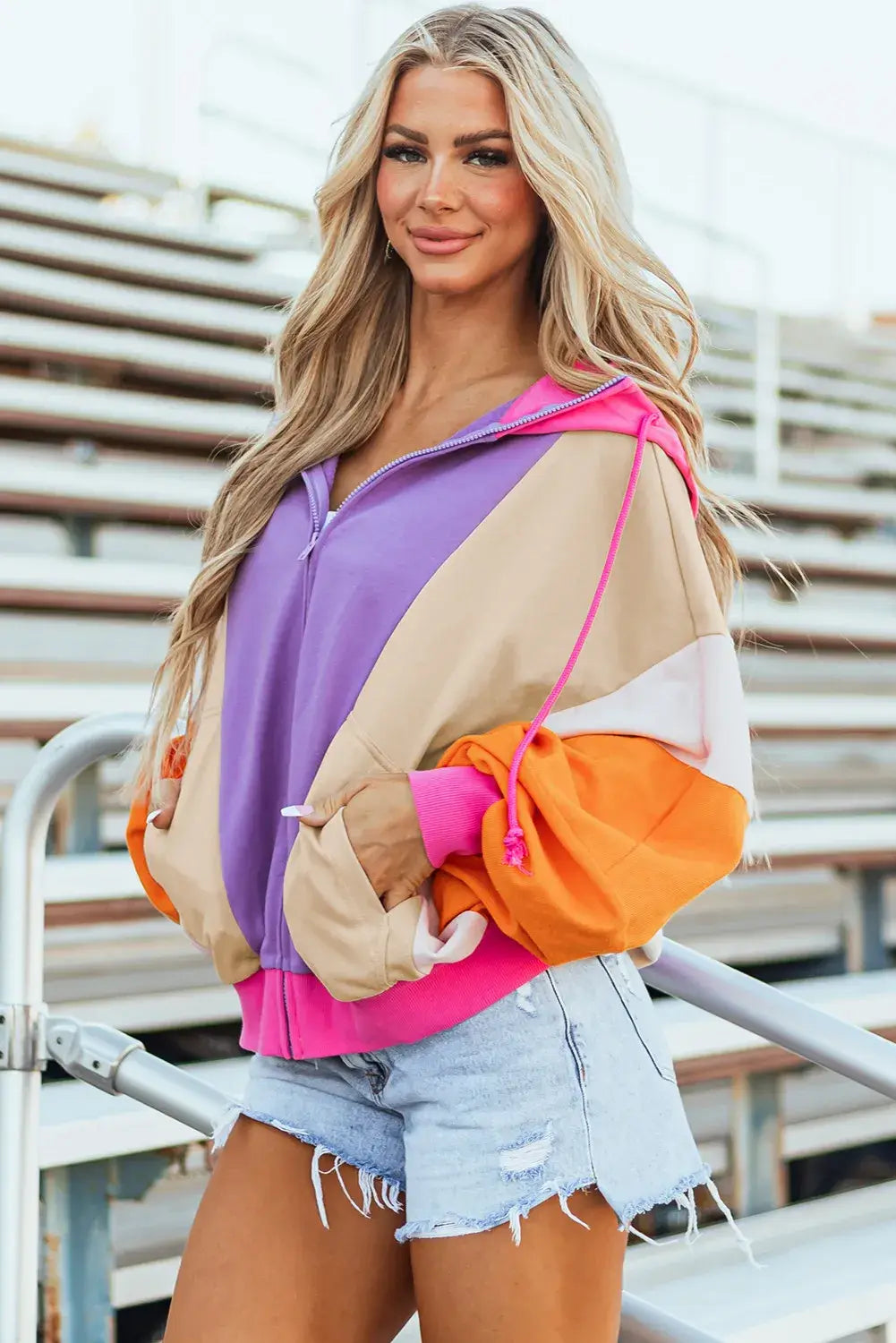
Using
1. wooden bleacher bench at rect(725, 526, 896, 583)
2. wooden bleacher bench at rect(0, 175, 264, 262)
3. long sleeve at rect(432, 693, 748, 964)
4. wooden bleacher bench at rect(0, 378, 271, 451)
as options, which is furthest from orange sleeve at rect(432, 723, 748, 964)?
wooden bleacher bench at rect(0, 175, 264, 262)

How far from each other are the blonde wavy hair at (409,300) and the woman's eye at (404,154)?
0.01 metres

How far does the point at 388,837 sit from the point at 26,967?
0.49 meters

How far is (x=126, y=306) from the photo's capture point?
376 centimetres

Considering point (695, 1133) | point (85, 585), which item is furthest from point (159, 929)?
point (695, 1133)

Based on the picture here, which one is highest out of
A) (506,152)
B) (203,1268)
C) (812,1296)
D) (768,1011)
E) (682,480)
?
(506,152)

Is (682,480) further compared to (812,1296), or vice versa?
(812,1296)

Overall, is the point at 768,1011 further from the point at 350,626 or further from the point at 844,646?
the point at 844,646

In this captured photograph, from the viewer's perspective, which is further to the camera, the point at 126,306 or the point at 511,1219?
the point at 126,306

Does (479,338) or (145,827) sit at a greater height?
(479,338)

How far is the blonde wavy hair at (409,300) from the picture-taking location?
939 mm

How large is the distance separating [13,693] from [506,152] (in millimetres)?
1245

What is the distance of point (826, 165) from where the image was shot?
568 centimetres

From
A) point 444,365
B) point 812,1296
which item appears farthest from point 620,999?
point 812,1296

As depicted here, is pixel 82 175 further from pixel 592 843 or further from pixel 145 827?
pixel 592 843
